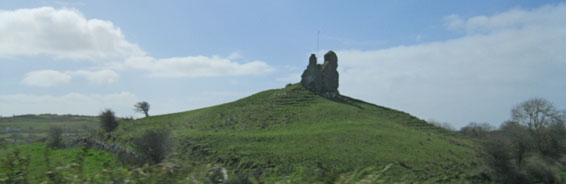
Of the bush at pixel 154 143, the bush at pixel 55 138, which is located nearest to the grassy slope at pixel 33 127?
the bush at pixel 55 138

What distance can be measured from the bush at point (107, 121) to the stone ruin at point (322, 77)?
45.3 m

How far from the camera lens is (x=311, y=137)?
5441 cm

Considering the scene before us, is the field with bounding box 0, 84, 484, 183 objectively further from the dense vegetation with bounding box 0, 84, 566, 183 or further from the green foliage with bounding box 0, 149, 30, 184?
Answer: the green foliage with bounding box 0, 149, 30, 184

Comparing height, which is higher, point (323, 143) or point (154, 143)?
point (154, 143)

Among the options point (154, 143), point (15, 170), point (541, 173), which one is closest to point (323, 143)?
point (154, 143)

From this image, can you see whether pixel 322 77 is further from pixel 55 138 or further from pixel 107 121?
pixel 55 138

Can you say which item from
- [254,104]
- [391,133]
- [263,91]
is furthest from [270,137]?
[263,91]

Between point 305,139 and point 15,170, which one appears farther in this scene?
point 305,139

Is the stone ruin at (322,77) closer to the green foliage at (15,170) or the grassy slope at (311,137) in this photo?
the grassy slope at (311,137)

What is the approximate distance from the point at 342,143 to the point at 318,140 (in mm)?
3813

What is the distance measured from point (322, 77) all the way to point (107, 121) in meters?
50.3

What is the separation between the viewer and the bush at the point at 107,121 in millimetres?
72812

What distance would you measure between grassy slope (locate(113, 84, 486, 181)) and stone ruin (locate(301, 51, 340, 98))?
3.69 meters

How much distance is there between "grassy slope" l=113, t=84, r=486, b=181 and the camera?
141ft
